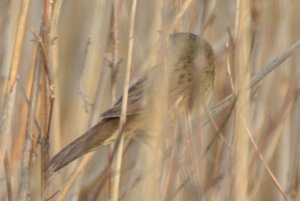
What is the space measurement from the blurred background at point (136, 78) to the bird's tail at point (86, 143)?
33 mm

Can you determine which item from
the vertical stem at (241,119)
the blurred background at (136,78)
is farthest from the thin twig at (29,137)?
the vertical stem at (241,119)

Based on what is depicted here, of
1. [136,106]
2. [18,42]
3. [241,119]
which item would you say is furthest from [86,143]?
[241,119]

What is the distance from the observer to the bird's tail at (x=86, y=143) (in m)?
1.60

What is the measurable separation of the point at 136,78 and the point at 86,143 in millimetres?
265

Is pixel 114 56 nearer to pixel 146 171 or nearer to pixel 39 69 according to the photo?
pixel 39 69

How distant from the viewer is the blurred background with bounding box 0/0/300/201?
1.34m

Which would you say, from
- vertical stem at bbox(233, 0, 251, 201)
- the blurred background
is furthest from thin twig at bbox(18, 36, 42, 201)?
vertical stem at bbox(233, 0, 251, 201)

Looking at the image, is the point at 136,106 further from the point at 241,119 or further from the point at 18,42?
the point at 241,119

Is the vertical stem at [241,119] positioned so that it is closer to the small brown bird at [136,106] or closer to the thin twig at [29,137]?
the small brown bird at [136,106]

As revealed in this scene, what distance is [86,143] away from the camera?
67.3 inches

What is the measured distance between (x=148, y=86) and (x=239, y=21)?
242 millimetres

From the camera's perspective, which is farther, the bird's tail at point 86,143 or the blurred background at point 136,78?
the bird's tail at point 86,143

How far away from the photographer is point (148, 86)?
127 centimetres

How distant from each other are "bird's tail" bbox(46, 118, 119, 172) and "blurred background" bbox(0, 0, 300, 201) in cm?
3
